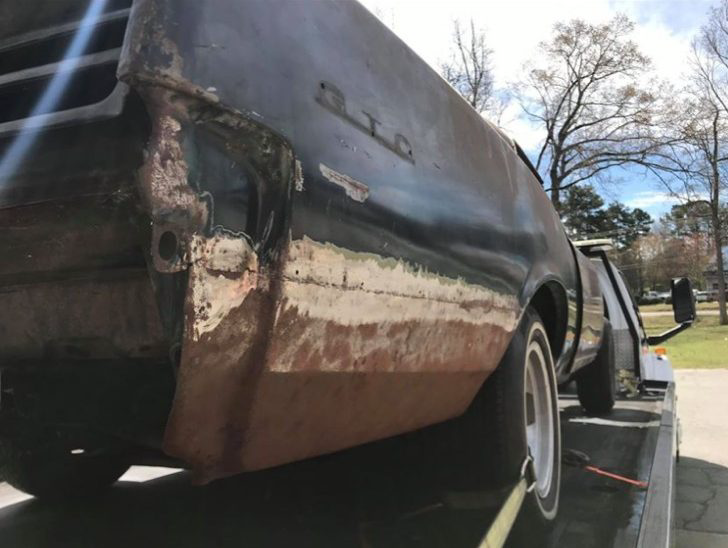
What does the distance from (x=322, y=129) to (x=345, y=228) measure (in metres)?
0.25

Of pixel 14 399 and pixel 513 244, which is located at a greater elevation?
pixel 513 244

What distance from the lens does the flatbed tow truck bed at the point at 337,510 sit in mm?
2811

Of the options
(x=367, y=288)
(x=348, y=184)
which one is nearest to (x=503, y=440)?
(x=367, y=288)

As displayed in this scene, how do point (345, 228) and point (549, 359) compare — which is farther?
point (549, 359)

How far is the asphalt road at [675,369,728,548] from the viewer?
14.3 feet

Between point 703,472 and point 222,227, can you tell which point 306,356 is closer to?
point 222,227

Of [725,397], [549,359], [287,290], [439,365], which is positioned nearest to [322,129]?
[287,290]

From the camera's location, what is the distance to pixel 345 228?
171 centimetres

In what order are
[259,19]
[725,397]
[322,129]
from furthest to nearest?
1. [725,397]
2. [322,129]
3. [259,19]

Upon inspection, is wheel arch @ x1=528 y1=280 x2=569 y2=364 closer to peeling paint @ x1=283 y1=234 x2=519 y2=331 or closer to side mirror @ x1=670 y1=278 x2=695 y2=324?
peeling paint @ x1=283 y1=234 x2=519 y2=331

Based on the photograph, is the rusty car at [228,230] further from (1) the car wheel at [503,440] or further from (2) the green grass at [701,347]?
(2) the green grass at [701,347]

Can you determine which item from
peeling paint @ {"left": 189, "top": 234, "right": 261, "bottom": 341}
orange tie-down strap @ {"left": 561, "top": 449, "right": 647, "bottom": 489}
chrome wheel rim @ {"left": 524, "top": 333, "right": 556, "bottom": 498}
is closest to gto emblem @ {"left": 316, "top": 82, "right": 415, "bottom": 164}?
peeling paint @ {"left": 189, "top": 234, "right": 261, "bottom": 341}

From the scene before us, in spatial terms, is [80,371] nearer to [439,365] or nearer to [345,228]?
[345,228]

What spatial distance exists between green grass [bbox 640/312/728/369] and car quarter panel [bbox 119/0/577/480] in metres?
13.0
